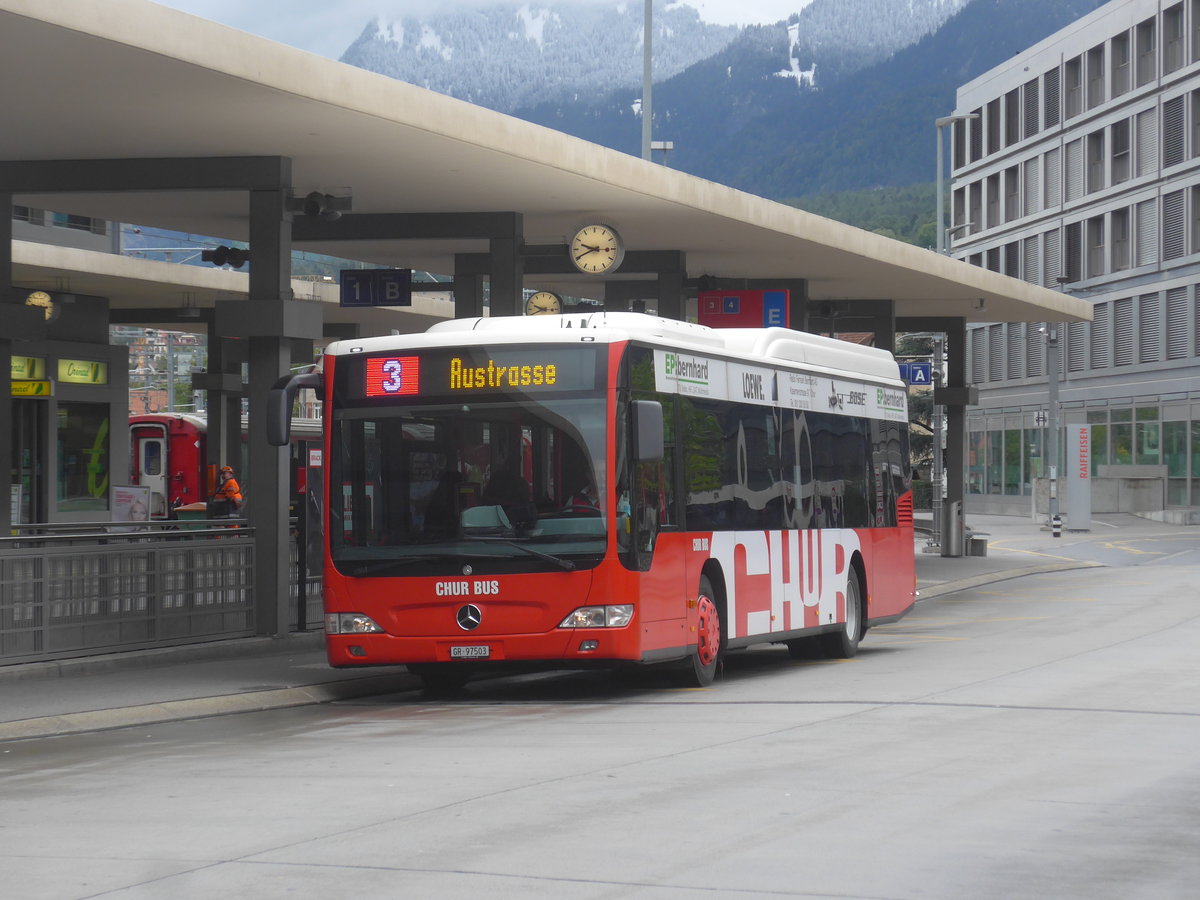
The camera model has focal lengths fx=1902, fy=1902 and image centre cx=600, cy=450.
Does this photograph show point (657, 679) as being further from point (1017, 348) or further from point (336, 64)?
point (1017, 348)

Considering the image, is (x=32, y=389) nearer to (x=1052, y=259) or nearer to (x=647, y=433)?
(x=647, y=433)

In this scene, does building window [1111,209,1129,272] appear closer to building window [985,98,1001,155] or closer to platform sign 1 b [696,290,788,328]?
building window [985,98,1001,155]

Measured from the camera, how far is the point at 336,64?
56.2 feet

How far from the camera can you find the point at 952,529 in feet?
138

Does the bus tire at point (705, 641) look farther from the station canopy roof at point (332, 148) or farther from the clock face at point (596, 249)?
the clock face at point (596, 249)

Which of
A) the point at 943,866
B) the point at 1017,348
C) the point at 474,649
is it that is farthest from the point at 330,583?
the point at 1017,348

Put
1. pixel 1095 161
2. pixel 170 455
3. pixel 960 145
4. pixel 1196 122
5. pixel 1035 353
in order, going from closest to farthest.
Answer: pixel 170 455, pixel 1196 122, pixel 1095 161, pixel 1035 353, pixel 960 145

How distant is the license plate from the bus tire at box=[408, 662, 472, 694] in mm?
830

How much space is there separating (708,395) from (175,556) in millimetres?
5517

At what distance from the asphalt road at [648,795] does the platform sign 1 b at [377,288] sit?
10.2 m

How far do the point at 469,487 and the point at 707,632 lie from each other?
2640 mm

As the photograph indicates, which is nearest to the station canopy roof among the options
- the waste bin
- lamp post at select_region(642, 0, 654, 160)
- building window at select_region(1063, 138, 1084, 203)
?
lamp post at select_region(642, 0, 654, 160)

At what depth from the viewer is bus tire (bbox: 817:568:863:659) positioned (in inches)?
763

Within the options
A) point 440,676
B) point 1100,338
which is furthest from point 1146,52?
point 440,676
